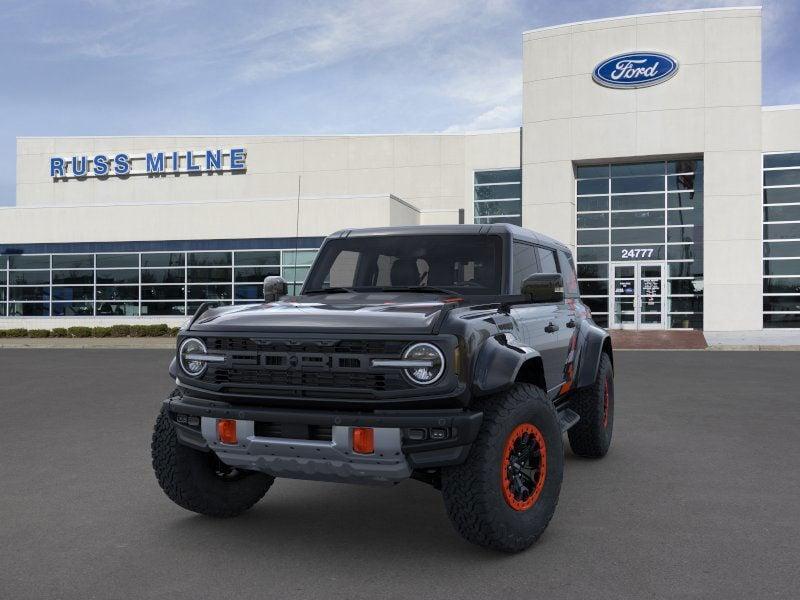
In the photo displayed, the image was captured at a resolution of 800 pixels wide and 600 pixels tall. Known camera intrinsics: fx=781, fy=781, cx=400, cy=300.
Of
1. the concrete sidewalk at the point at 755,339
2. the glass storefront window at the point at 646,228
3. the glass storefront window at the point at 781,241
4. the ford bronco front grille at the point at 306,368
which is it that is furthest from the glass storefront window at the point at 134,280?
the ford bronco front grille at the point at 306,368

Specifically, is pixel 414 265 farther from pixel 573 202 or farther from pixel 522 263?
pixel 573 202

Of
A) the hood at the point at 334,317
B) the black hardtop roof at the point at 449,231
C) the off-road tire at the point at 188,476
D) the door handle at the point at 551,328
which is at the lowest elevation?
the off-road tire at the point at 188,476

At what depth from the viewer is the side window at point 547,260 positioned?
6285mm

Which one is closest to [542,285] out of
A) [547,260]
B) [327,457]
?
[547,260]

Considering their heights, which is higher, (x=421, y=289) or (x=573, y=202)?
(x=573, y=202)

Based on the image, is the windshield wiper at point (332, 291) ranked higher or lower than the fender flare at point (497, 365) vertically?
higher

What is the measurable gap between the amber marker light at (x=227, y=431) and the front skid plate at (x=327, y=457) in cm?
3

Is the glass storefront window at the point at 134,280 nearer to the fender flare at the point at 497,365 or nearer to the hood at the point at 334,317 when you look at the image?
the hood at the point at 334,317

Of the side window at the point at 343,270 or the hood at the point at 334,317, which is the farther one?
the side window at the point at 343,270

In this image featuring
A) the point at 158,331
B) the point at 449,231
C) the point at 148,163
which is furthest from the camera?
the point at 148,163

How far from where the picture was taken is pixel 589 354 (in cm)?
673

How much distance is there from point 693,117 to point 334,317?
2867cm

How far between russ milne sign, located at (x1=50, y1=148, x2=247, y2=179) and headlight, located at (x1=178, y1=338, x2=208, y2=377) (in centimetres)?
3495

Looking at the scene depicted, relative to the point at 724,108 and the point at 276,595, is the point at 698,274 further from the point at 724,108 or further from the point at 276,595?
the point at 276,595
